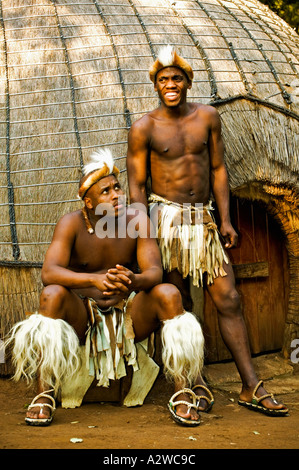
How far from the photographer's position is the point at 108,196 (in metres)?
3.66

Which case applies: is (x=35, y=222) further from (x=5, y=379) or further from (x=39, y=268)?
(x=5, y=379)

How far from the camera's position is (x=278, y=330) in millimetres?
5188

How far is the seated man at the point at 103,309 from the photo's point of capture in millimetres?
3350

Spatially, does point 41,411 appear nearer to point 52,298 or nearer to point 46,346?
point 46,346

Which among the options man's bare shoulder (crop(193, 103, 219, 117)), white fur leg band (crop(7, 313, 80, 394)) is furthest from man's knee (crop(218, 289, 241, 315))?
man's bare shoulder (crop(193, 103, 219, 117))

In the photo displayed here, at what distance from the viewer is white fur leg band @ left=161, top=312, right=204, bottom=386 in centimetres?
336

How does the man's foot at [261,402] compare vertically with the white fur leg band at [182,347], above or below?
below

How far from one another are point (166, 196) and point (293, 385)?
1.78 metres

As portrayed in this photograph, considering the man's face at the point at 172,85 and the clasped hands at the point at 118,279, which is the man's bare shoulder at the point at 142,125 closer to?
the man's face at the point at 172,85

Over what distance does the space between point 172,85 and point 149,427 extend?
211cm

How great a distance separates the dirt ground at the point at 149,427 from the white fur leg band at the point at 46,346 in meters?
0.29

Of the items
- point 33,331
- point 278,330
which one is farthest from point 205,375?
point 33,331

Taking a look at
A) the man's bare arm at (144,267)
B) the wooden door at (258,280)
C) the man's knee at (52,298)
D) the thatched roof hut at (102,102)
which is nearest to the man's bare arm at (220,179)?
the thatched roof hut at (102,102)

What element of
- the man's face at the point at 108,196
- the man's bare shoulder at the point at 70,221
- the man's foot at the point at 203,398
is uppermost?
the man's face at the point at 108,196
